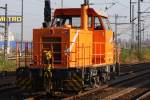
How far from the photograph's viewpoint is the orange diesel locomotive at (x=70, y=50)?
1483 centimetres

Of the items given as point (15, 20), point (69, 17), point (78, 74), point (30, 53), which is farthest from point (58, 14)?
point (15, 20)

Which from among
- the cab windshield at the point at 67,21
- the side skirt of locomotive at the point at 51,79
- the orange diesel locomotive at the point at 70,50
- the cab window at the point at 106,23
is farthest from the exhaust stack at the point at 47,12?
the cab window at the point at 106,23

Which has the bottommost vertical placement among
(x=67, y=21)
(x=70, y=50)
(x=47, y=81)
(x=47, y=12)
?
(x=47, y=81)

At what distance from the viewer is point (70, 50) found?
15.4m

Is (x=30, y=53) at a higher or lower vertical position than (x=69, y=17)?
lower

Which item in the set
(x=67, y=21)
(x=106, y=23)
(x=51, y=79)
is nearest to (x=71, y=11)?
(x=67, y=21)

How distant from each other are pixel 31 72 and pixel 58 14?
3196 millimetres

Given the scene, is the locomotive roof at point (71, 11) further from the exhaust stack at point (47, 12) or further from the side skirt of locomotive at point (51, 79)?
the side skirt of locomotive at point (51, 79)

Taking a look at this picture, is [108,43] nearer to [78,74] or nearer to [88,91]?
[88,91]

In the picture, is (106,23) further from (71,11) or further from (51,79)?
(51,79)

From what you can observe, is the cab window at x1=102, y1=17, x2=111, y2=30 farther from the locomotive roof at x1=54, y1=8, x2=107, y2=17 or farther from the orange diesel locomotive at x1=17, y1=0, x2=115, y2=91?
the locomotive roof at x1=54, y1=8, x2=107, y2=17

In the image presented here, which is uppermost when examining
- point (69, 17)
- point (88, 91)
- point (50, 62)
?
point (69, 17)

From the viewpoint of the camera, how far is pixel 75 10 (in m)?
16.9

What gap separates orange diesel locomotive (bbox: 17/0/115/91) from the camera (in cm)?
1483
